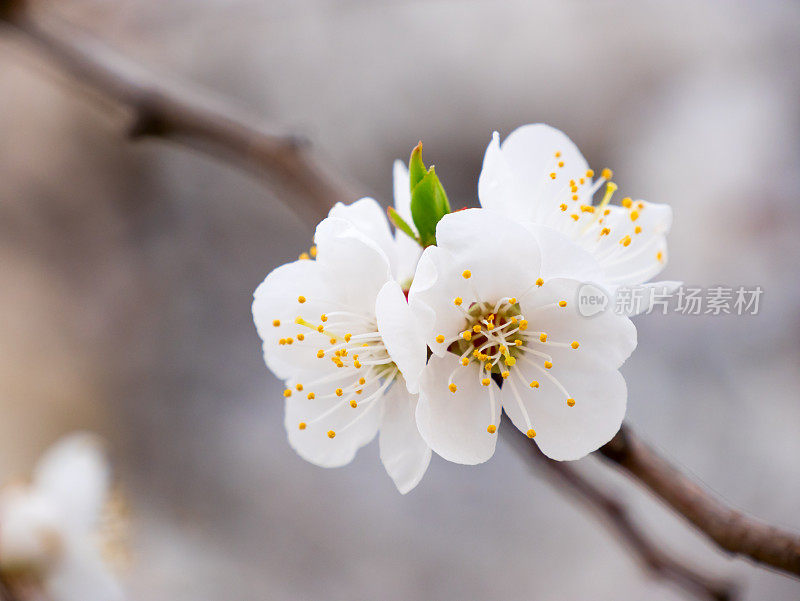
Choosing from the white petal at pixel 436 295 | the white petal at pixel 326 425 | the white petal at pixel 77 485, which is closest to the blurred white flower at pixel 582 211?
the white petal at pixel 436 295

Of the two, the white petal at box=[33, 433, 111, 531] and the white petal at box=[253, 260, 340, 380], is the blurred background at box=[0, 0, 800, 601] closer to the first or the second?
the white petal at box=[33, 433, 111, 531]

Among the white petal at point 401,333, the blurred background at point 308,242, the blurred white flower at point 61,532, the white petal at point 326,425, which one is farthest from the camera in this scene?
the blurred background at point 308,242

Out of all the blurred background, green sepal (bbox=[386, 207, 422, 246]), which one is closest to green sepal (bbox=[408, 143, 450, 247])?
green sepal (bbox=[386, 207, 422, 246])

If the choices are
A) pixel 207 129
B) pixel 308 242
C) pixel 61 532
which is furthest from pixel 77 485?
pixel 308 242

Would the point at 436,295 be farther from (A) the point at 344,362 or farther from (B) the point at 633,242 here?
(B) the point at 633,242

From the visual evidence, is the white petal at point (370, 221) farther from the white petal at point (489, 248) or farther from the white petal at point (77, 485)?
the white petal at point (77, 485)
